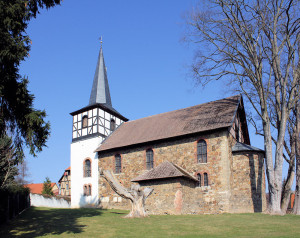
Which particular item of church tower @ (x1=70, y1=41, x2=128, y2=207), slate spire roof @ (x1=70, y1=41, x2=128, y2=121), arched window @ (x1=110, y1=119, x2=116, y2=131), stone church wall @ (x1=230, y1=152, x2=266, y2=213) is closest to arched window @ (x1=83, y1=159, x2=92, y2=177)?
church tower @ (x1=70, y1=41, x2=128, y2=207)

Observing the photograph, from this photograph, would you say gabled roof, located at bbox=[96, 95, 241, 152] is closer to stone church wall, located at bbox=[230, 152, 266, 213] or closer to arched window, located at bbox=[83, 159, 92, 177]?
arched window, located at bbox=[83, 159, 92, 177]

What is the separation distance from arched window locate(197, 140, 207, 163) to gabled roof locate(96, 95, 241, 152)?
3.23 ft

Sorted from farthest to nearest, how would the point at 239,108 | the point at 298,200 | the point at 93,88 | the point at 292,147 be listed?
1. the point at 93,88
2. the point at 239,108
3. the point at 292,147
4. the point at 298,200

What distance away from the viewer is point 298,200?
773 inches

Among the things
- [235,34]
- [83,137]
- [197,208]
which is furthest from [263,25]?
[83,137]

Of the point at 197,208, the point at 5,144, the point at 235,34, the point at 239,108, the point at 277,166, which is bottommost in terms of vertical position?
the point at 197,208

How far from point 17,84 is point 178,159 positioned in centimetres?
1416

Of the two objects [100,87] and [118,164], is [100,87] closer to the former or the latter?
[100,87]

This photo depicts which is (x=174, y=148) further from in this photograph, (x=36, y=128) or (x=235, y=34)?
(x=36, y=128)

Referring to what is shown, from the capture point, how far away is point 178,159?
76.1 feet

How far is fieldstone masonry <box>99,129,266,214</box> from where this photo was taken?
20.0m

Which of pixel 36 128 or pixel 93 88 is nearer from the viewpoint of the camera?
pixel 36 128

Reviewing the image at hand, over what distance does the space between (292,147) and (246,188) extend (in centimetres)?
423

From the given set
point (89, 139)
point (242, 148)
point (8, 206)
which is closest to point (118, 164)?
point (89, 139)
